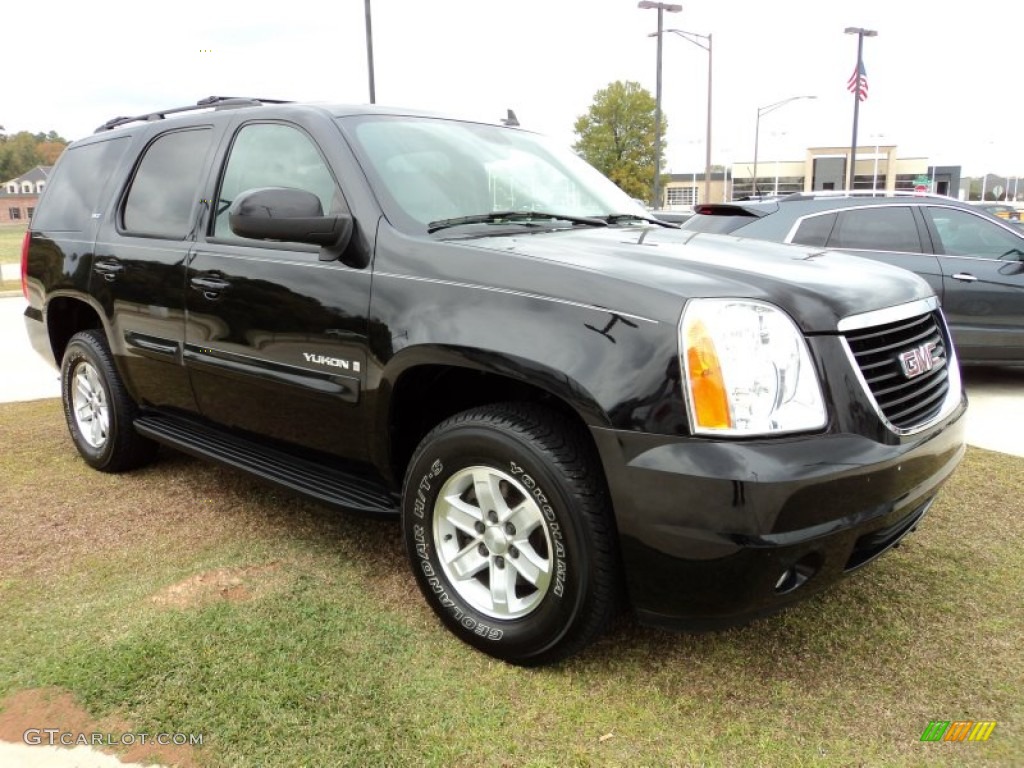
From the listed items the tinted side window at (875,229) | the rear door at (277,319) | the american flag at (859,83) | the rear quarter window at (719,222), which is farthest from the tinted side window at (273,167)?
the american flag at (859,83)

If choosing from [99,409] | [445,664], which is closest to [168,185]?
[99,409]

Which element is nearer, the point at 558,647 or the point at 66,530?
the point at 558,647

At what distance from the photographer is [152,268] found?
3891 mm

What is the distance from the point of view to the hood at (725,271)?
2.37 metres

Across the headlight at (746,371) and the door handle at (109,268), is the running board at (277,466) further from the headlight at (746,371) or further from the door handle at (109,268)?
the headlight at (746,371)

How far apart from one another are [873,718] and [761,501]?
83cm

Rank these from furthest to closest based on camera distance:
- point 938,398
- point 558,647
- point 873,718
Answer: point 938,398 → point 558,647 → point 873,718

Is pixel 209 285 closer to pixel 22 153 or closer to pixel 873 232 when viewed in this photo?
pixel 873 232

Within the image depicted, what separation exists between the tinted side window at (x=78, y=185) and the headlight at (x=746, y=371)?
3.60 meters

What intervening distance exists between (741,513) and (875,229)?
19.0ft

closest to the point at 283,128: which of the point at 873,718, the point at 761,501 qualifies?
the point at 761,501

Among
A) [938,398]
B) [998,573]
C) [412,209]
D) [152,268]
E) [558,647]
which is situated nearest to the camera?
[558,647]

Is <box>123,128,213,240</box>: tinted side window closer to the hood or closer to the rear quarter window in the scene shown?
the hood

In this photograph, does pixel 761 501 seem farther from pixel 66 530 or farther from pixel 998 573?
pixel 66 530
